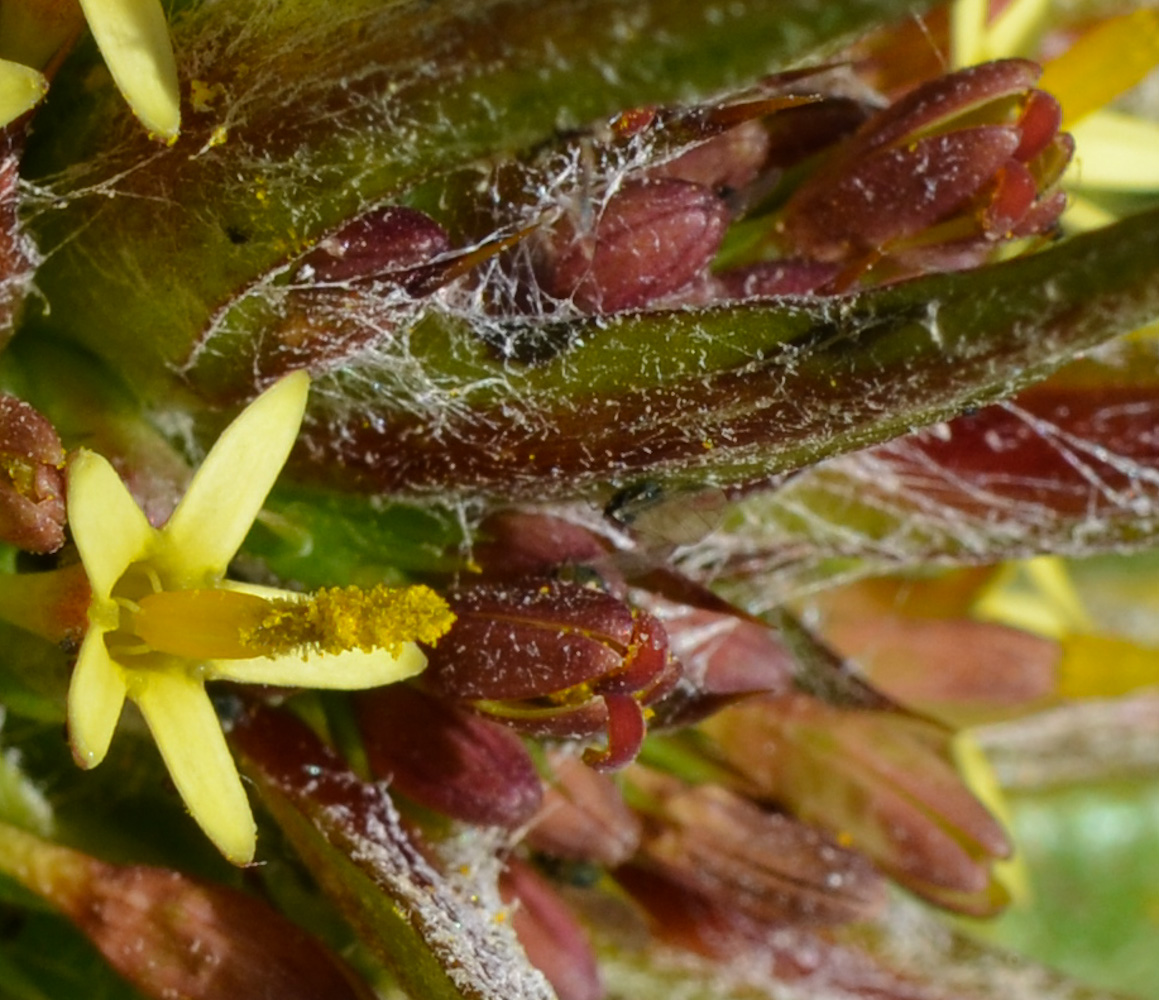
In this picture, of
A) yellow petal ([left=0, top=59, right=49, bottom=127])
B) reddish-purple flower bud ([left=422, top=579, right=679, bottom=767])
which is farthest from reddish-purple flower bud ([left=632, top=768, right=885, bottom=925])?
yellow petal ([left=0, top=59, right=49, bottom=127])

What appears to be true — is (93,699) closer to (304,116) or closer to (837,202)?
(304,116)

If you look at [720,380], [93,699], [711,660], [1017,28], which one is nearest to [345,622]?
[93,699]

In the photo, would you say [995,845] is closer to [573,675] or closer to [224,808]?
[573,675]

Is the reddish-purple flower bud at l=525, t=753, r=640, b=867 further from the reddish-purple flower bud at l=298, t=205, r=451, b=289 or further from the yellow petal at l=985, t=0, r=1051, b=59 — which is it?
the yellow petal at l=985, t=0, r=1051, b=59

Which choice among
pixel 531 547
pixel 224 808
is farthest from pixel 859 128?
pixel 224 808

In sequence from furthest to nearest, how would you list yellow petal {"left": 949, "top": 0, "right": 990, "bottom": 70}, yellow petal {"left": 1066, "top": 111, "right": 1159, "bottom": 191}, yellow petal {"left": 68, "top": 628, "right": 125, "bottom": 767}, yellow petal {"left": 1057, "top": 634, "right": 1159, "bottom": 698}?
yellow petal {"left": 1057, "top": 634, "right": 1159, "bottom": 698} < yellow petal {"left": 1066, "top": 111, "right": 1159, "bottom": 191} < yellow petal {"left": 949, "top": 0, "right": 990, "bottom": 70} < yellow petal {"left": 68, "top": 628, "right": 125, "bottom": 767}

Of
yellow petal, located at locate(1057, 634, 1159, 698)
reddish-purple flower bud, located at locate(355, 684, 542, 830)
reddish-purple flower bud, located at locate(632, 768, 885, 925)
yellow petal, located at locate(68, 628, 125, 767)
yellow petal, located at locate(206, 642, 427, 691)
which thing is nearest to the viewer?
yellow petal, located at locate(68, 628, 125, 767)

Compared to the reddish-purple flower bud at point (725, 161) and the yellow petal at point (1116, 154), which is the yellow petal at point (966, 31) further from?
the reddish-purple flower bud at point (725, 161)

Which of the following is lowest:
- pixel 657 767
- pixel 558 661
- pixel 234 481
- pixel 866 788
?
pixel 866 788
